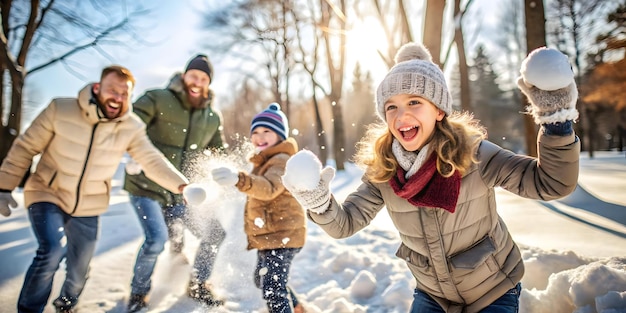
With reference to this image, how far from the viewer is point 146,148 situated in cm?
288

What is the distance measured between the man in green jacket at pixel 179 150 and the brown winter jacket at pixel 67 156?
0.53 meters

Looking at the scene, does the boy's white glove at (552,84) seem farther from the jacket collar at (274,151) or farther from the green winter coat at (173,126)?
the green winter coat at (173,126)

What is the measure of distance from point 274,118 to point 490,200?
1.71 metres

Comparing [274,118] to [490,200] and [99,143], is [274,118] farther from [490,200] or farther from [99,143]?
[490,200]

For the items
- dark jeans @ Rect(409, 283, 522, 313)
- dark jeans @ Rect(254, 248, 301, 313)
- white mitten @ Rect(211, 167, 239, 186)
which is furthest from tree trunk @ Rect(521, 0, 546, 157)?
white mitten @ Rect(211, 167, 239, 186)

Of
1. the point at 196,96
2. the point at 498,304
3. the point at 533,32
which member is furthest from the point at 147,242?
the point at 533,32

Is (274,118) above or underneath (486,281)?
above

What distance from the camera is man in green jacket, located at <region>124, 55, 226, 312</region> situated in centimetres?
314

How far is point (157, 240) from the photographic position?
3074 mm

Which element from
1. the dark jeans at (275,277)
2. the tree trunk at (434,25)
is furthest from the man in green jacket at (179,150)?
the tree trunk at (434,25)

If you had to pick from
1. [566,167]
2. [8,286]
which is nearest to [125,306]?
[8,286]

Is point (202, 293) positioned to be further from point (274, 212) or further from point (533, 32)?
point (533, 32)

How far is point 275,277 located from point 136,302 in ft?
4.41

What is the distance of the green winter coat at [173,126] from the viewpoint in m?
3.33
